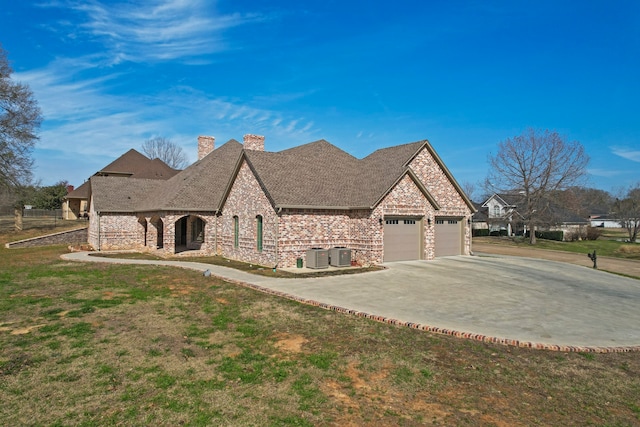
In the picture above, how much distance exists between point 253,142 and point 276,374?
68.7 feet

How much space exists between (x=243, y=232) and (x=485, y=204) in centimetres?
5514

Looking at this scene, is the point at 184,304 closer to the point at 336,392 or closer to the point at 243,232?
the point at 336,392

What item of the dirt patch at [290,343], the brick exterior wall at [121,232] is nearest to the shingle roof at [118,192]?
the brick exterior wall at [121,232]

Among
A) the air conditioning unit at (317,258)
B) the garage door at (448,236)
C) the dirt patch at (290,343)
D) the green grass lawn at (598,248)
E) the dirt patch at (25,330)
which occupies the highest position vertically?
the garage door at (448,236)

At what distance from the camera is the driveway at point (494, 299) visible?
8938mm

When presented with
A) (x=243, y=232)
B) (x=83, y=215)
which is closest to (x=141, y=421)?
(x=243, y=232)

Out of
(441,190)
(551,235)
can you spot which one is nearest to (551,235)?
(551,235)

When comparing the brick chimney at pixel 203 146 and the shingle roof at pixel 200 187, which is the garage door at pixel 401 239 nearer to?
the shingle roof at pixel 200 187

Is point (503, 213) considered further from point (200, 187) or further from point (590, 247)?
point (200, 187)

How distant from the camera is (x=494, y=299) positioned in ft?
40.7

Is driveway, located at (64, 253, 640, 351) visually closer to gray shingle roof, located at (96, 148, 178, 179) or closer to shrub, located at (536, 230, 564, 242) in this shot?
gray shingle roof, located at (96, 148, 178, 179)

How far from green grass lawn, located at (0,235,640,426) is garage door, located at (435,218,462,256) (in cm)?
1436

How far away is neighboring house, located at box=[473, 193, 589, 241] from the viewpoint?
45.7 meters

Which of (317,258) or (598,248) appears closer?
(317,258)
